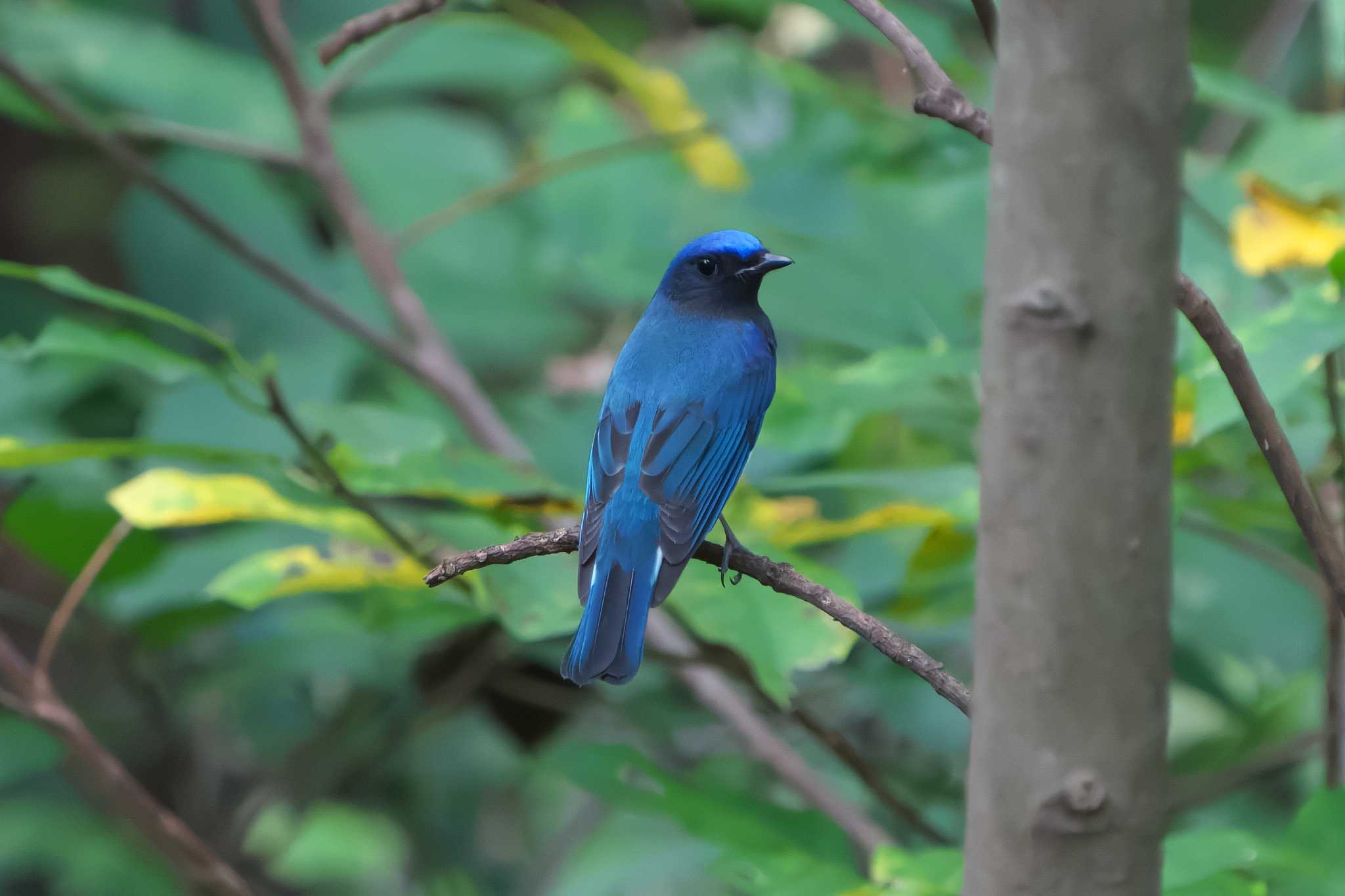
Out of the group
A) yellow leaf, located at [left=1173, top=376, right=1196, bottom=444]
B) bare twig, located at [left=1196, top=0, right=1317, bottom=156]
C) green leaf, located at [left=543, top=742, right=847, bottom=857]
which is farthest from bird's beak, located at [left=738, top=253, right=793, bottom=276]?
bare twig, located at [left=1196, top=0, right=1317, bottom=156]

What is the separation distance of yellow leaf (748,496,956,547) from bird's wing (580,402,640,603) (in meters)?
0.27

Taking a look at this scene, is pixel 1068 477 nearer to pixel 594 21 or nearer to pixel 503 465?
pixel 503 465

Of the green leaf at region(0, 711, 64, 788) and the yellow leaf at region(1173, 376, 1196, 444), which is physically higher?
the yellow leaf at region(1173, 376, 1196, 444)

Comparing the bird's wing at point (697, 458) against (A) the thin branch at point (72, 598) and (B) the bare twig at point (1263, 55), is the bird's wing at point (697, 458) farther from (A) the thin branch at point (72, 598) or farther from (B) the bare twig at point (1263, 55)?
(B) the bare twig at point (1263, 55)

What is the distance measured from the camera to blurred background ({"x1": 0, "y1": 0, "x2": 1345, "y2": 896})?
7.28 ft

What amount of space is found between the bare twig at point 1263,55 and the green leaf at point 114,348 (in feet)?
11.7

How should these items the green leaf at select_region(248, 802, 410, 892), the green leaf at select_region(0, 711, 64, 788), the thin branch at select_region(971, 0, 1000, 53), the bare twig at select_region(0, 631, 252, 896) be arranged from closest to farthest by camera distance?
the thin branch at select_region(971, 0, 1000, 53), the bare twig at select_region(0, 631, 252, 896), the green leaf at select_region(0, 711, 64, 788), the green leaf at select_region(248, 802, 410, 892)

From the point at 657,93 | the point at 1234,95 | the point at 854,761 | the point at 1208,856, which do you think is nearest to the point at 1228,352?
the point at 1208,856

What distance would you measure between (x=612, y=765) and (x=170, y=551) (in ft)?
5.05

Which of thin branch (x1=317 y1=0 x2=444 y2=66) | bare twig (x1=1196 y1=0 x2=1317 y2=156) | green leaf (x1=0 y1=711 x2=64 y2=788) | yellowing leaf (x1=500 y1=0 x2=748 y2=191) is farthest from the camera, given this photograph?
bare twig (x1=1196 y1=0 x2=1317 y2=156)

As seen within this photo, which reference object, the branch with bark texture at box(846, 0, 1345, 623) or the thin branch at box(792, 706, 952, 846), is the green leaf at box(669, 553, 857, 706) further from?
the branch with bark texture at box(846, 0, 1345, 623)

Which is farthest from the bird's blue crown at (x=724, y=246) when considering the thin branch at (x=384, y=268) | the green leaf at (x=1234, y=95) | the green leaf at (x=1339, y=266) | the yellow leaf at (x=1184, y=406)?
the green leaf at (x=1339, y=266)

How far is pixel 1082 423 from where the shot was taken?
2.95 ft

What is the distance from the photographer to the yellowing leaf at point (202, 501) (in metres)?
2.20
